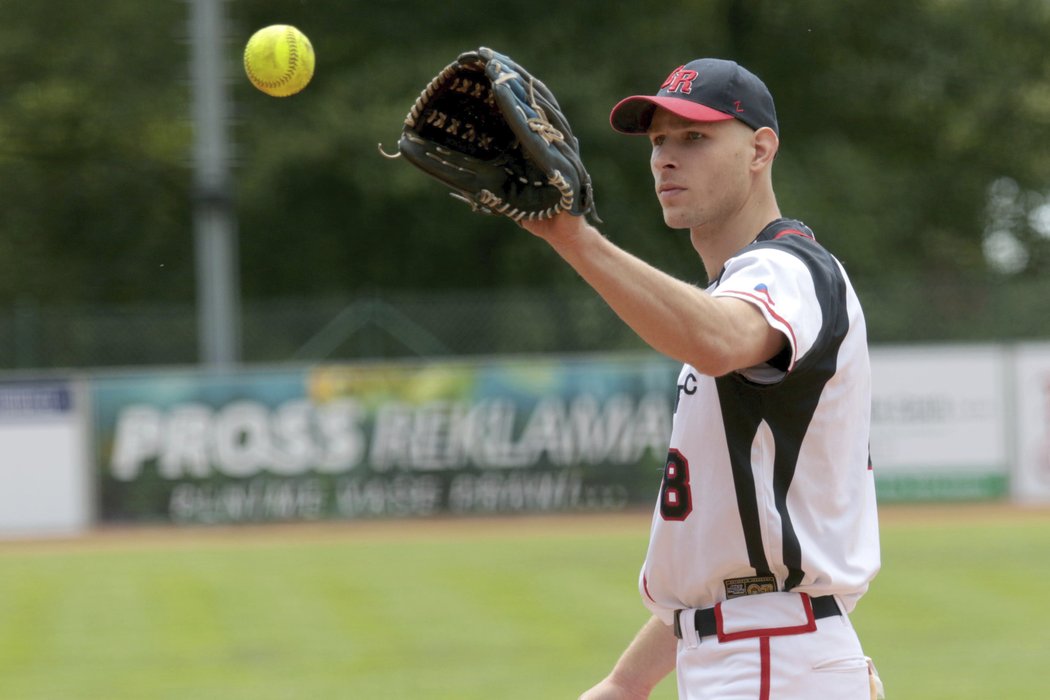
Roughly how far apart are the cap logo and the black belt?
3.41 ft

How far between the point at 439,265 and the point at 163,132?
19.4 ft

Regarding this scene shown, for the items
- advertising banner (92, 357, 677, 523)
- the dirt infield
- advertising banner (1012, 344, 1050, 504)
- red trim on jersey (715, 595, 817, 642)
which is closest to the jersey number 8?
red trim on jersey (715, 595, 817, 642)

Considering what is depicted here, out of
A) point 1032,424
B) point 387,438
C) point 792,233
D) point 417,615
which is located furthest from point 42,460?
point 792,233

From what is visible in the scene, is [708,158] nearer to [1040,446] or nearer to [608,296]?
[608,296]

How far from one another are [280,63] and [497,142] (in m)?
2.40

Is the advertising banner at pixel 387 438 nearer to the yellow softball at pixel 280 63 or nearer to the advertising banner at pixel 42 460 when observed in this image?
the advertising banner at pixel 42 460

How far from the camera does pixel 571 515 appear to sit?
1734 centimetres

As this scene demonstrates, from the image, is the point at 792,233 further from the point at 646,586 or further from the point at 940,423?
the point at 940,423

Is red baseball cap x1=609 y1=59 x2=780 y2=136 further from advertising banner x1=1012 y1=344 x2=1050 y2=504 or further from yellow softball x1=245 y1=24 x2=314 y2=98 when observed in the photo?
advertising banner x1=1012 y1=344 x2=1050 y2=504

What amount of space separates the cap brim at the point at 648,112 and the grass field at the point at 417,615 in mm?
5098

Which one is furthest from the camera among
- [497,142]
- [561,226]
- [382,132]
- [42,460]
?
[382,132]

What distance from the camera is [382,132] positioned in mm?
25906

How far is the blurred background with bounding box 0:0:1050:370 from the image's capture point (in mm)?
26812

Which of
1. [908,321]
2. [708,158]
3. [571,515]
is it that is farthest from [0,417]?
[708,158]
